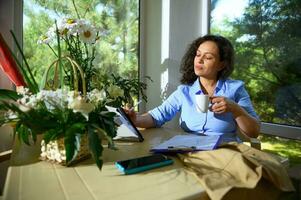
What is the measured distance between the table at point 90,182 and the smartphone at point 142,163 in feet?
0.06

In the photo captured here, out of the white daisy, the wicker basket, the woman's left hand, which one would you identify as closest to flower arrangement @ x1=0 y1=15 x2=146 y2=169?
the wicker basket

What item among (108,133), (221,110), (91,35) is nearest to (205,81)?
(221,110)

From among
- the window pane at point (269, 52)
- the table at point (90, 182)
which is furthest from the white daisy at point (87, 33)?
the window pane at point (269, 52)

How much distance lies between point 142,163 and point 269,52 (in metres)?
1.38

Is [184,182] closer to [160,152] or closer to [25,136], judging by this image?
[160,152]

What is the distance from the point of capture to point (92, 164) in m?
1.05

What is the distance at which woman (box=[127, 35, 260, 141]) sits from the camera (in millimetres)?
1599

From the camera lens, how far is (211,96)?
1546 mm

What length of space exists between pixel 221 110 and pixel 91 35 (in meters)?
0.71

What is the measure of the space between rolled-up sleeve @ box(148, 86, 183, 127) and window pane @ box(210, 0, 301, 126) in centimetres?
57

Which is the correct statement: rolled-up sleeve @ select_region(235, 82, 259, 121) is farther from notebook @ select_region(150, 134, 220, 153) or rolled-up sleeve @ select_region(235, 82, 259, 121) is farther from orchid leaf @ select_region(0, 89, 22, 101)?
orchid leaf @ select_region(0, 89, 22, 101)

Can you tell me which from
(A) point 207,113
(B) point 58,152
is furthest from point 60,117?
(A) point 207,113

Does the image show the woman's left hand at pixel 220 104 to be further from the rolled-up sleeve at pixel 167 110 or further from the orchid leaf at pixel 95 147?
the orchid leaf at pixel 95 147

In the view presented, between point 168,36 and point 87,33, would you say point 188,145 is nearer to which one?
point 87,33
